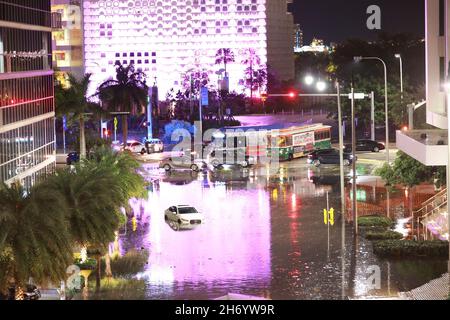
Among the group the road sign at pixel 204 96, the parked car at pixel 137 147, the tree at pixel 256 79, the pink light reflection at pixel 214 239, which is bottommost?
the pink light reflection at pixel 214 239

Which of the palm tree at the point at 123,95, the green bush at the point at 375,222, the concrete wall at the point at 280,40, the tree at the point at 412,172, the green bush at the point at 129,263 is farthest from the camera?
the concrete wall at the point at 280,40

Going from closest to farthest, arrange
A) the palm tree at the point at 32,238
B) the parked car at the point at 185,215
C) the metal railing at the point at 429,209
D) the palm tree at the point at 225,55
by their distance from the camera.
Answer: the palm tree at the point at 32,238 < the metal railing at the point at 429,209 < the parked car at the point at 185,215 < the palm tree at the point at 225,55

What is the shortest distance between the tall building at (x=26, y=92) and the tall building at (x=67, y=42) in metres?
83.0

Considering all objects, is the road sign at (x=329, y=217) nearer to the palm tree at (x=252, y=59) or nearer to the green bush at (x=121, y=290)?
the green bush at (x=121, y=290)

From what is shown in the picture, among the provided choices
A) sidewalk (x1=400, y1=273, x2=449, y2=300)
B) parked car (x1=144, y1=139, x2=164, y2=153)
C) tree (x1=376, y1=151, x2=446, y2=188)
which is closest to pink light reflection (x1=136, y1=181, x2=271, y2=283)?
sidewalk (x1=400, y1=273, x2=449, y2=300)

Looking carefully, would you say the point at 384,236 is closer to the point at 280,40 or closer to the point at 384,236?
the point at 384,236

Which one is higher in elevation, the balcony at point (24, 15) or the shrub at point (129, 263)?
the balcony at point (24, 15)

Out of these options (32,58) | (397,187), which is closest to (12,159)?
(32,58)

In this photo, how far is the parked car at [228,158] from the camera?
67875 millimetres

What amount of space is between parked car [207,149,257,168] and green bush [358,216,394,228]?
83.4ft

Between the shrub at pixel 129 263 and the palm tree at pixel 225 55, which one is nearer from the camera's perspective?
the shrub at pixel 129 263

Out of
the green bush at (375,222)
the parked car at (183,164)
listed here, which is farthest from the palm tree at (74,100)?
the green bush at (375,222)

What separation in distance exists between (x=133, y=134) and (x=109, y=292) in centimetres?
7148

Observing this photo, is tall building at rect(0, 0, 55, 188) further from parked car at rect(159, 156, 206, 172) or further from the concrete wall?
the concrete wall
